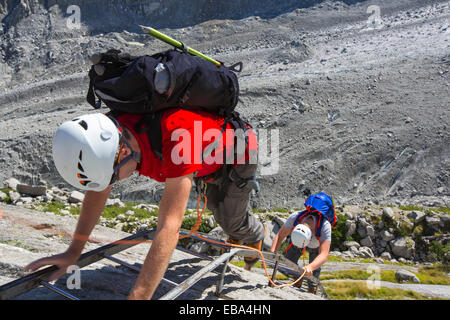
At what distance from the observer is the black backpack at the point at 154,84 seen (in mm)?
2641

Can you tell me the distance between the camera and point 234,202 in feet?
13.6

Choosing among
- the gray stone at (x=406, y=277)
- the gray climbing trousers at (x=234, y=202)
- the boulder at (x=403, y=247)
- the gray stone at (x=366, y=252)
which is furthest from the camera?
the boulder at (x=403, y=247)

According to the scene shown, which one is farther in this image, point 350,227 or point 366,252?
point 350,227

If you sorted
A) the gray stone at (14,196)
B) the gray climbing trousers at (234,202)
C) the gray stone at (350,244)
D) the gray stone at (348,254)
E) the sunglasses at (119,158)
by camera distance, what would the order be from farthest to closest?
1. the gray stone at (14,196)
2. the gray stone at (350,244)
3. the gray stone at (348,254)
4. the gray climbing trousers at (234,202)
5. the sunglasses at (119,158)

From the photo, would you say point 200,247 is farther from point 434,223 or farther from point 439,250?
point 434,223

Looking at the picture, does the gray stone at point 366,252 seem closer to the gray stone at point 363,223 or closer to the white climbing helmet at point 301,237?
the gray stone at point 363,223

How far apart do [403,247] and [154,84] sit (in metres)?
10.4

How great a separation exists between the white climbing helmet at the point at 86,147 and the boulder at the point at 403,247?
33.8 feet

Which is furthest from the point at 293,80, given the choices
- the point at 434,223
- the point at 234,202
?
the point at 234,202

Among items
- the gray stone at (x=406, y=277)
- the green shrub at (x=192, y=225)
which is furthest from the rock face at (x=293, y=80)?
the gray stone at (x=406, y=277)

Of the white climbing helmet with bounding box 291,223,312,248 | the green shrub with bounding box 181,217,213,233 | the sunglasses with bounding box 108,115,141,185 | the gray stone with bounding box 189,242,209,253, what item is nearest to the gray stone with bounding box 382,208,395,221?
the green shrub with bounding box 181,217,213,233

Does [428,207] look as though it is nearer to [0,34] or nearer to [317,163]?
[317,163]

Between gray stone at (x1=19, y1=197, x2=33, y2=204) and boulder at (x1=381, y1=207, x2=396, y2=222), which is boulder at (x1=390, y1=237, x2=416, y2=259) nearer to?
boulder at (x1=381, y1=207, x2=396, y2=222)

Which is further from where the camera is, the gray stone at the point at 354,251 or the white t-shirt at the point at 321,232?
the gray stone at the point at 354,251
